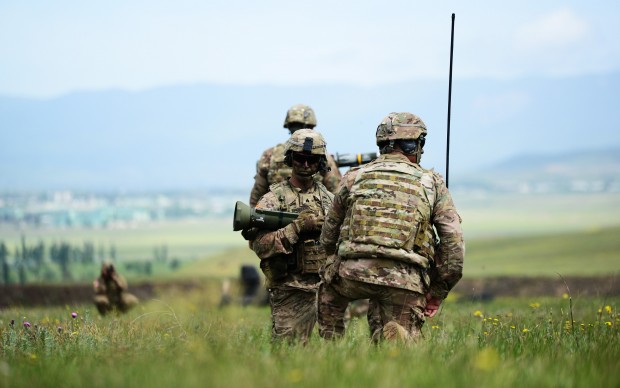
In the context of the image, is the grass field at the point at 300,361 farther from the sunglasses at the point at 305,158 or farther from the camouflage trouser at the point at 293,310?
the sunglasses at the point at 305,158

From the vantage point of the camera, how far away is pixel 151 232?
175 metres

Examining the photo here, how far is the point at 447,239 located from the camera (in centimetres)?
911

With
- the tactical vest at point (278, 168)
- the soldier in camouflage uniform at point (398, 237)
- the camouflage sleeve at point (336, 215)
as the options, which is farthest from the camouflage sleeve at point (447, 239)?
the tactical vest at point (278, 168)

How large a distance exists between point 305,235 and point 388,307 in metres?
1.59

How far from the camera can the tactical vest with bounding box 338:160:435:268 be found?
29.5ft

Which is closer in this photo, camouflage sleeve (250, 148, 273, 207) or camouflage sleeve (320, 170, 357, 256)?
camouflage sleeve (320, 170, 357, 256)

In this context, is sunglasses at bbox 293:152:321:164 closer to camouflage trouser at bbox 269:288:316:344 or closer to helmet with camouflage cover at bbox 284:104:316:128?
camouflage trouser at bbox 269:288:316:344

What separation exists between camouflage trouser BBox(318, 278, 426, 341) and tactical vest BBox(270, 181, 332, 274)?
3.49 ft

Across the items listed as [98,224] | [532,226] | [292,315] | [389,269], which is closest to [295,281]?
[292,315]

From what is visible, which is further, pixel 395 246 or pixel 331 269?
pixel 331 269

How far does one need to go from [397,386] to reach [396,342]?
7.75 ft

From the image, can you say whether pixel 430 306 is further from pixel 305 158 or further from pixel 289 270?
pixel 305 158

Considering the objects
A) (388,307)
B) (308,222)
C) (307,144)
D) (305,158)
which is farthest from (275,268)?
(388,307)

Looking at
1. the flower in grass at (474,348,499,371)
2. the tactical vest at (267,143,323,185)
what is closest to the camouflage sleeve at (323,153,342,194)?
the tactical vest at (267,143,323,185)
